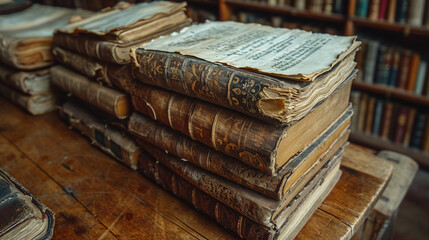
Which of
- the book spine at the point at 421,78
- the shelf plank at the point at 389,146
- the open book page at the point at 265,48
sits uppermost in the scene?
the open book page at the point at 265,48

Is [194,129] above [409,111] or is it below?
above

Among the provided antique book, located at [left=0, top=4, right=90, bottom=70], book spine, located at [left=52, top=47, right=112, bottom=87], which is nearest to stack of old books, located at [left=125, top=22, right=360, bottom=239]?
book spine, located at [left=52, top=47, right=112, bottom=87]

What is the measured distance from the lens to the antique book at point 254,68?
0.52 m

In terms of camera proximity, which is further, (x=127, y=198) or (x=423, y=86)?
(x=423, y=86)

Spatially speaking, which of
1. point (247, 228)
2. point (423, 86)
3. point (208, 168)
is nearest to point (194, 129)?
point (208, 168)

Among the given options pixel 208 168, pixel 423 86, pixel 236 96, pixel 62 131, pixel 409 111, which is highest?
pixel 236 96

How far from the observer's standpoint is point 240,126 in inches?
22.5

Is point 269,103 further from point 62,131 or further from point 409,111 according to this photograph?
point 409,111

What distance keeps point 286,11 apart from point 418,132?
1.08 metres

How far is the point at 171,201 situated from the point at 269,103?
15.6 inches

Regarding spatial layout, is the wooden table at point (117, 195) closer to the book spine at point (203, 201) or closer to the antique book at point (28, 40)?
the book spine at point (203, 201)

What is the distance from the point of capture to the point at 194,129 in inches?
25.3

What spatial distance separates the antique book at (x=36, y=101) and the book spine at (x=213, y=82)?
642 mm

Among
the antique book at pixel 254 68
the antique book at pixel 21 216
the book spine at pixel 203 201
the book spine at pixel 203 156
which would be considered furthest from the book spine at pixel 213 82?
the antique book at pixel 21 216
